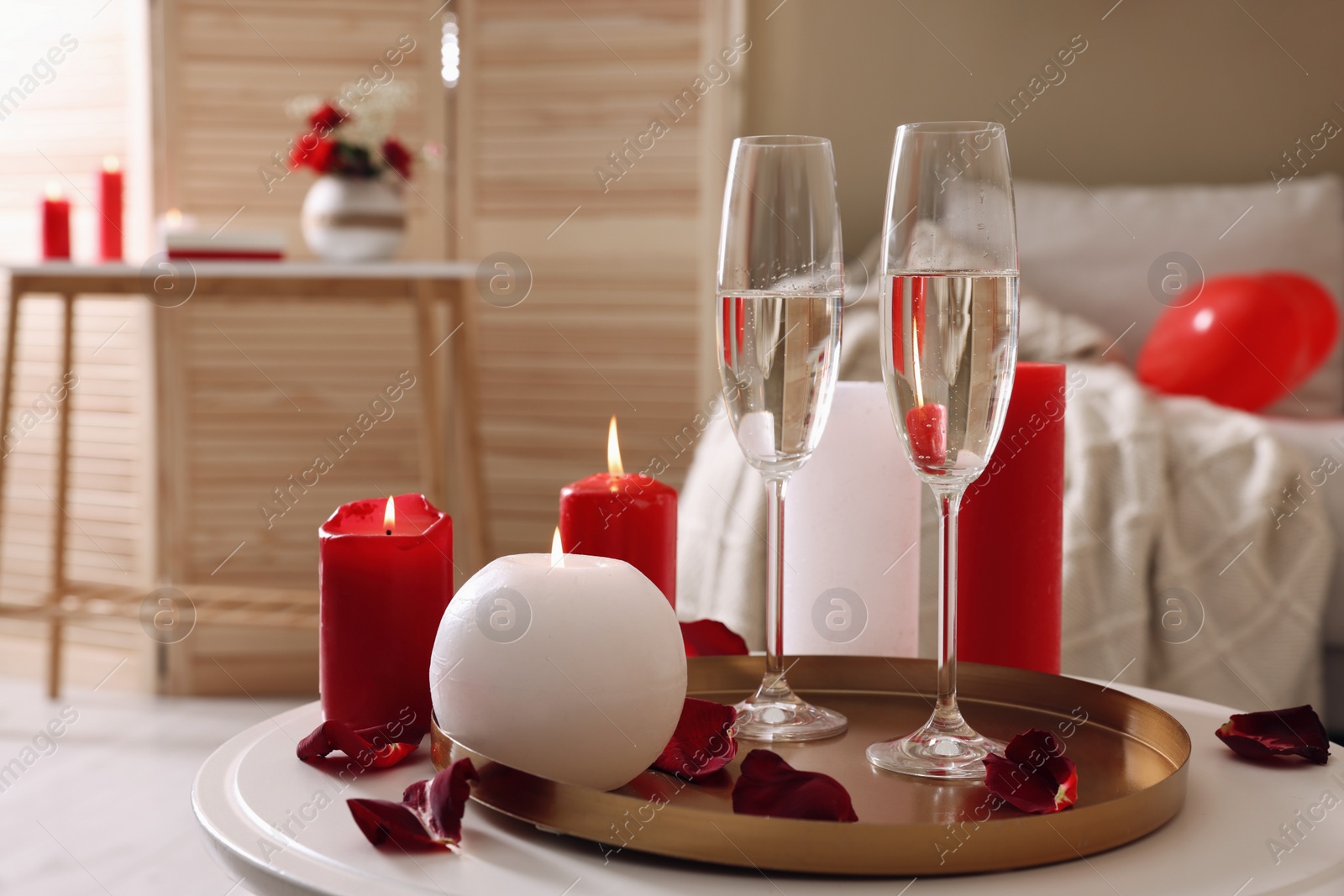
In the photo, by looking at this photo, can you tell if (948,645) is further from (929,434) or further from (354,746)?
(354,746)

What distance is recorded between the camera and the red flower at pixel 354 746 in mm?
525

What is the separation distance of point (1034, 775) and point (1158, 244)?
2064mm

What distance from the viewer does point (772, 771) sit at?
46 centimetres

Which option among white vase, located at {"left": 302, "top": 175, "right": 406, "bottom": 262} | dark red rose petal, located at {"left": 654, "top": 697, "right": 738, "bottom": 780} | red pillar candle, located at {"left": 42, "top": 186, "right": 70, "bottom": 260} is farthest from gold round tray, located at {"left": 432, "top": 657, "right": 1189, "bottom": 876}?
red pillar candle, located at {"left": 42, "top": 186, "right": 70, "bottom": 260}

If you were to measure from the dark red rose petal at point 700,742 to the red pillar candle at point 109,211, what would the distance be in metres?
2.22

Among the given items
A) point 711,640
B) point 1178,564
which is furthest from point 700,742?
point 1178,564

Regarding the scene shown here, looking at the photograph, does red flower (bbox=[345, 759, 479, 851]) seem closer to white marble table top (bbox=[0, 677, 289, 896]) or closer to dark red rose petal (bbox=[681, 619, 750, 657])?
dark red rose petal (bbox=[681, 619, 750, 657])

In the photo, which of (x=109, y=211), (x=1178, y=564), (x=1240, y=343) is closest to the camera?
(x=1178, y=564)

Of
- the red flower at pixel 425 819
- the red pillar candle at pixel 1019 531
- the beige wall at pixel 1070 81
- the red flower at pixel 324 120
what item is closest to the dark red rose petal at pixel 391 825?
the red flower at pixel 425 819

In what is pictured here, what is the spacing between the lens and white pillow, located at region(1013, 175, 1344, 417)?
231 cm

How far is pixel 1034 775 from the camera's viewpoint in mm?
480

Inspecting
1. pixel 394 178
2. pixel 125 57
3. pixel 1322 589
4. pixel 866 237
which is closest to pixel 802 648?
pixel 1322 589

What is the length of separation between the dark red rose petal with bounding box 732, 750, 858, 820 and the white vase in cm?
194

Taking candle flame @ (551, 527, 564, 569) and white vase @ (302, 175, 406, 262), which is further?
white vase @ (302, 175, 406, 262)
